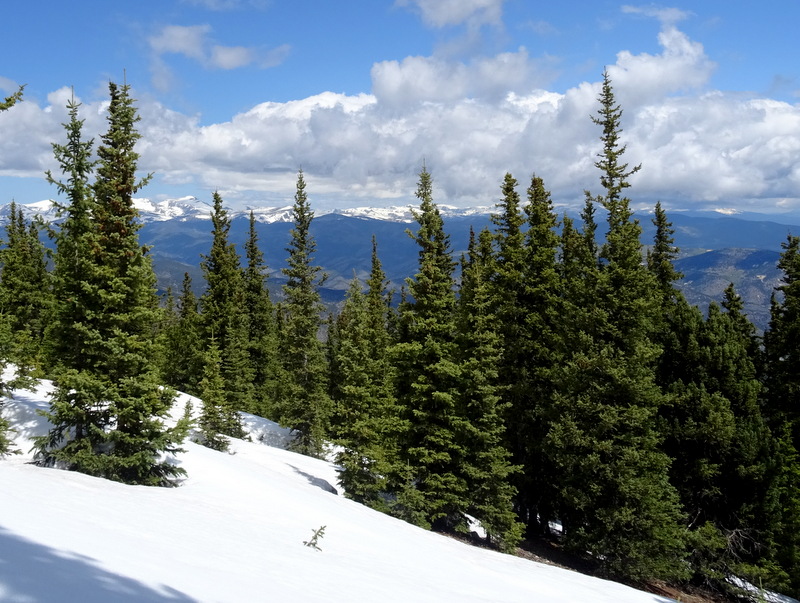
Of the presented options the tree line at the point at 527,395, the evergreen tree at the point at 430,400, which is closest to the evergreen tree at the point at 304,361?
the tree line at the point at 527,395

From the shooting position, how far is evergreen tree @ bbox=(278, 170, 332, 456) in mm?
34531

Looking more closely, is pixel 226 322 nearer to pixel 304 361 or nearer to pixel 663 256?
pixel 304 361

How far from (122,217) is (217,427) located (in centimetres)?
1538

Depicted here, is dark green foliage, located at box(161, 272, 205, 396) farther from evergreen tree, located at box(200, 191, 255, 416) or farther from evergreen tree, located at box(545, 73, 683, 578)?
evergreen tree, located at box(545, 73, 683, 578)

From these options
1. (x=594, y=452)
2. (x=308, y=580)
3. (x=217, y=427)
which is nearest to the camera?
(x=308, y=580)

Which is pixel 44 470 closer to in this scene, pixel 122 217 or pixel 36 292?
pixel 122 217

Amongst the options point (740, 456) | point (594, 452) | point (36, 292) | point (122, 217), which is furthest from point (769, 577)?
point (36, 292)

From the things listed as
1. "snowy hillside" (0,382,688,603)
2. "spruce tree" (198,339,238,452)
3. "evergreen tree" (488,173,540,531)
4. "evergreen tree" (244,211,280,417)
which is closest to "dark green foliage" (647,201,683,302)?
"evergreen tree" (488,173,540,531)

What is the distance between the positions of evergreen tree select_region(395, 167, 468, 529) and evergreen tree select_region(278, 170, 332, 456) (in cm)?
1337

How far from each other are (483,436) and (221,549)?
1306cm

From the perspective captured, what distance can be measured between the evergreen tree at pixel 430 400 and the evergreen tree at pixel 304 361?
13371 millimetres

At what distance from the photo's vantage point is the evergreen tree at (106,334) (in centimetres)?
1542

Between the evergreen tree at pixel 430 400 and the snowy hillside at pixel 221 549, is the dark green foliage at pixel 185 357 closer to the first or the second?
the snowy hillside at pixel 221 549

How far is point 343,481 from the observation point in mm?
21984
